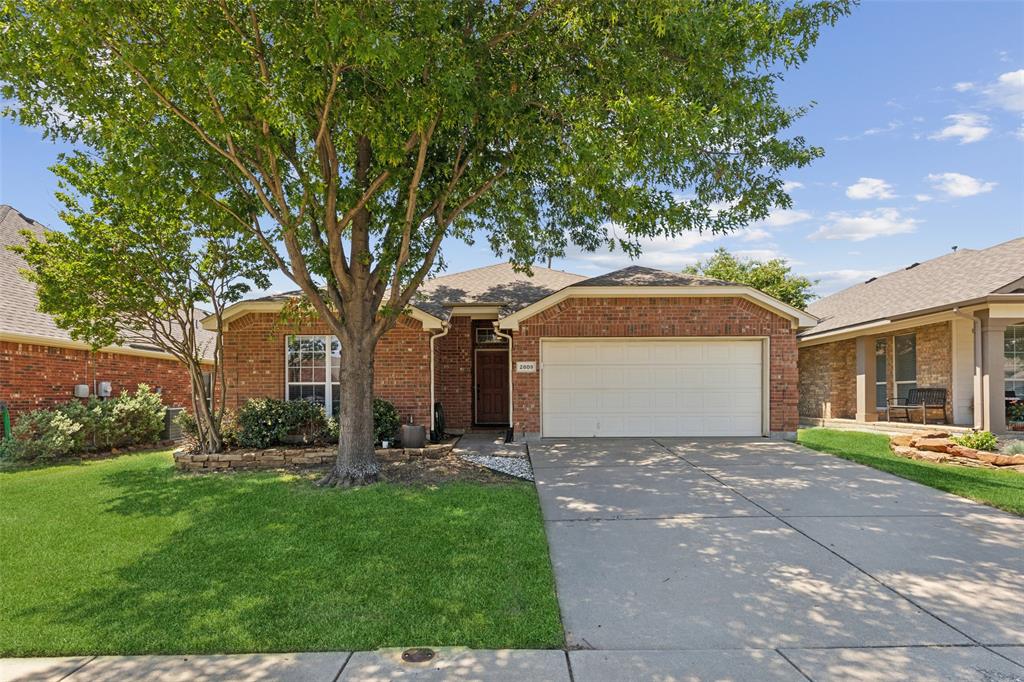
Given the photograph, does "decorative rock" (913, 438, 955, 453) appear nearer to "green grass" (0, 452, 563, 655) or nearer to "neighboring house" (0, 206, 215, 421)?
"green grass" (0, 452, 563, 655)

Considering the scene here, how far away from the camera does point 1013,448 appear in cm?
1023

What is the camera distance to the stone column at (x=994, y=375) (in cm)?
1154

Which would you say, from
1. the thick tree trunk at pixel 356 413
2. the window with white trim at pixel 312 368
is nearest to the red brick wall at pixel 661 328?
the window with white trim at pixel 312 368

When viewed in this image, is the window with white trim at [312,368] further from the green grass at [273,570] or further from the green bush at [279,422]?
the green grass at [273,570]

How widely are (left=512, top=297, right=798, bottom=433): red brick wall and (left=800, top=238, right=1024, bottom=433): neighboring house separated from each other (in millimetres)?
3562

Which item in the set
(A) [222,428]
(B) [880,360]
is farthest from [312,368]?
(B) [880,360]

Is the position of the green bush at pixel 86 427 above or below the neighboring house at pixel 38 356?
below

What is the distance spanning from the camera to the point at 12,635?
12.8ft

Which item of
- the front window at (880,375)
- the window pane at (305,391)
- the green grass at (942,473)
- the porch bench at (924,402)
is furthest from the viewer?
the front window at (880,375)

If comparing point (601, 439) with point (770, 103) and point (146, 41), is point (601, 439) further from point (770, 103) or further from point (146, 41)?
point (146, 41)

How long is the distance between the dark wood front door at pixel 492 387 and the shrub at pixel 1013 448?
10.3 meters

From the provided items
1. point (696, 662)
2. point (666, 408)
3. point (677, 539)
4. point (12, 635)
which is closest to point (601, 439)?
point (666, 408)

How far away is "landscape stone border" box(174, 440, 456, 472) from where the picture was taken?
395 inches

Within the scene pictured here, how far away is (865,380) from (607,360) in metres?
8.13
